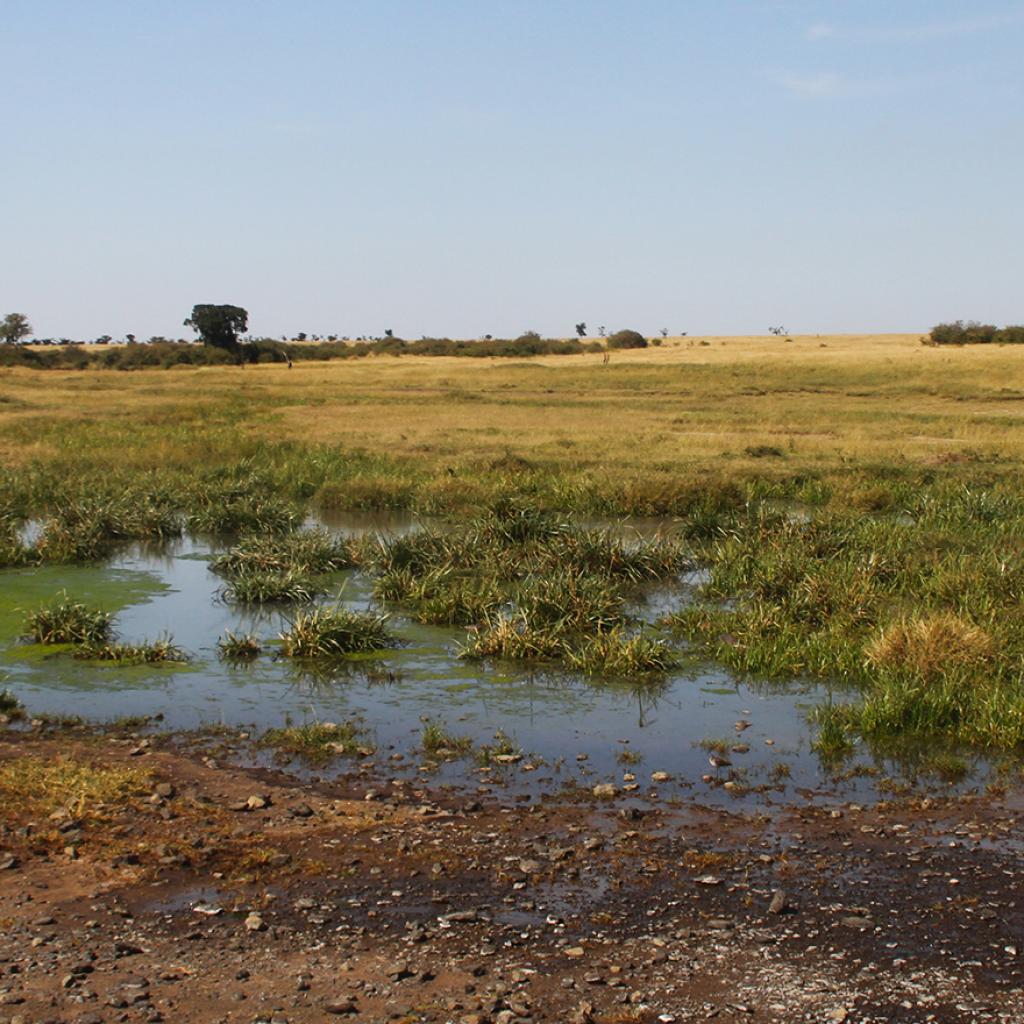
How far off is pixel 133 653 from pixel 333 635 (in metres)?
1.87

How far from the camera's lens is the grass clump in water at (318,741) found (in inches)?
348

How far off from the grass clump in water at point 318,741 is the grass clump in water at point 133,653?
2535 millimetres

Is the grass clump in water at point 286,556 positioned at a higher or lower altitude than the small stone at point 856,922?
higher

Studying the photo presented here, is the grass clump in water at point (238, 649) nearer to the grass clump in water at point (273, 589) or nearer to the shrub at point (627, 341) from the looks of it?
the grass clump in water at point (273, 589)

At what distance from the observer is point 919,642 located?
34.9 feet

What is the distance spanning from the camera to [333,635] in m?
11.8

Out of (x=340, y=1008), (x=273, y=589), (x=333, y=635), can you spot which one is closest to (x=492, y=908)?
(x=340, y=1008)

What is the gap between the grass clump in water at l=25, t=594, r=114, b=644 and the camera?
11984mm

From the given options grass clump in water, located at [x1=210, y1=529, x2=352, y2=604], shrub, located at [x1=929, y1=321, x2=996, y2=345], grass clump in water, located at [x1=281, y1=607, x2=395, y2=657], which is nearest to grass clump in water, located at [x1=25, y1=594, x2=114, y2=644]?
grass clump in water, located at [x1=281, y1=607, x2=395, y2=657]

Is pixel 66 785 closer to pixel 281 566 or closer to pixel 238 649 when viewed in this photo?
pixel 238 649

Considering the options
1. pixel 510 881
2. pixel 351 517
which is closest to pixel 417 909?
pixel 510 881

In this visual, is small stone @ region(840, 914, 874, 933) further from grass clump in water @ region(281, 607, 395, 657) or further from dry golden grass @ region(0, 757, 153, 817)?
grass clump in water @ region(281, 607, 395, 657)

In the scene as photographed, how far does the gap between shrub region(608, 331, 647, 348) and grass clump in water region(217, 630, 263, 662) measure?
69.0 metres

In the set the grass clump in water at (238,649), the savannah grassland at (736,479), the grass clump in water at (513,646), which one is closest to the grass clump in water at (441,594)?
the savannah grassland at (736,479)
